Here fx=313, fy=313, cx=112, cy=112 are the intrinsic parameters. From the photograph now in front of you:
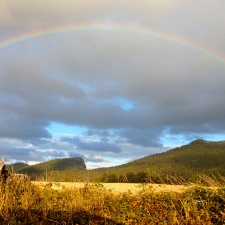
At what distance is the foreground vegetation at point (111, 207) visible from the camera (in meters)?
7.22

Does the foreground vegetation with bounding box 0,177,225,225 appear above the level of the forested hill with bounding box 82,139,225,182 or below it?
below

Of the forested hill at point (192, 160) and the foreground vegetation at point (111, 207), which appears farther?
the forested hill at point (192, 160)

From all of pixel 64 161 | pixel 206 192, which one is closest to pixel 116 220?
pixel 206 192

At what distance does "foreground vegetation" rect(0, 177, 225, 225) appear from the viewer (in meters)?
7.22

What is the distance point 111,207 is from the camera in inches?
333

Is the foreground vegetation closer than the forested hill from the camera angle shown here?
Yes

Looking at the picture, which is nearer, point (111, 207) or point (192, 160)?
point (111, 207)

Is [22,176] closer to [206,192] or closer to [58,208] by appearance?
[58,208]

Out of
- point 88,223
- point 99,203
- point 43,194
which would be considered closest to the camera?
point 88,223

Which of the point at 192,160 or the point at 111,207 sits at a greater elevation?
the point at 192,160

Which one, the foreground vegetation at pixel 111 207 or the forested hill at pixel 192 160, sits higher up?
the forested hill at pixel 192 160

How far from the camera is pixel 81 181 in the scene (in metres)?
12.8

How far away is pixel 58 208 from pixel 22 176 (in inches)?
133

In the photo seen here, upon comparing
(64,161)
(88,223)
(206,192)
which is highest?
(64,161)
